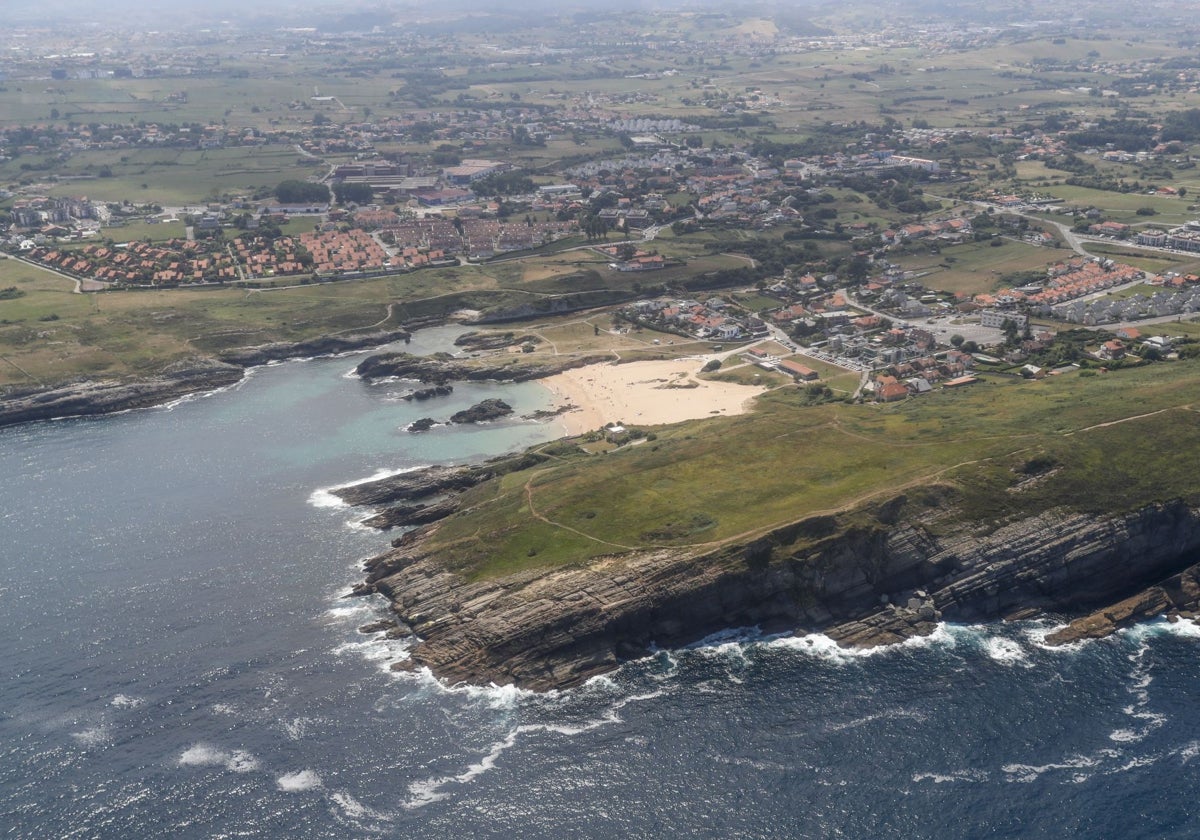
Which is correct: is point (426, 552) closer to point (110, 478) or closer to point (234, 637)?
point (234, 637)

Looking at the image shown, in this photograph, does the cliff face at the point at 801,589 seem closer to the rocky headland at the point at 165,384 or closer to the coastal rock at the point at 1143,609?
the coastal rock at the point at 1143,609

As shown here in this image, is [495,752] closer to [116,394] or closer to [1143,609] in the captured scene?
[1143,609]

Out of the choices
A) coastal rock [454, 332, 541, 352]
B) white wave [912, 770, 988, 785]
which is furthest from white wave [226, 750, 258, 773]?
coastal rock [454, 332, 541, 352]

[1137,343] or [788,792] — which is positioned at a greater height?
[1137,343]

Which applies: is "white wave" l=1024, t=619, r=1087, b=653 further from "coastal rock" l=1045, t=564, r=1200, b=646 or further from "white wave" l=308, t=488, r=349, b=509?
"white wave" l=308, t=488, r=349, b=509

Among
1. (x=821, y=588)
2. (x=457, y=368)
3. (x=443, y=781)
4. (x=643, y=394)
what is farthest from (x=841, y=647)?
(x=457, y=368)

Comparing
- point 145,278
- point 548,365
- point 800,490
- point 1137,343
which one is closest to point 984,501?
point 800,490
